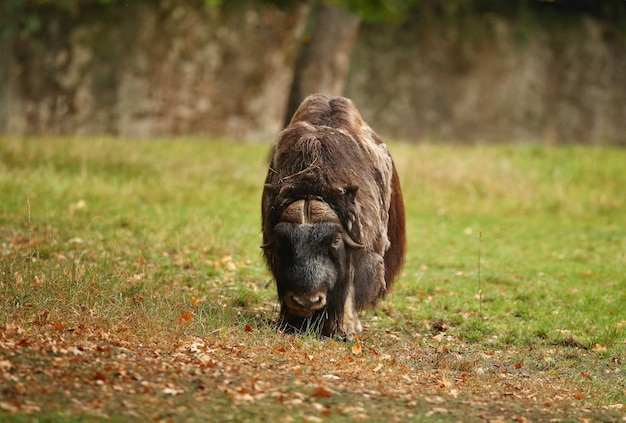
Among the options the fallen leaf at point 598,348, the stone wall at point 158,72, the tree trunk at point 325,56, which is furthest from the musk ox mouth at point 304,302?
the stone wall at point 158,72

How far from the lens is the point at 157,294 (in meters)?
9.33

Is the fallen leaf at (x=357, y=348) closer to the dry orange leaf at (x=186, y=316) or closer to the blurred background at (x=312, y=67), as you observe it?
the dry orange leaf at (x=186, y=316)

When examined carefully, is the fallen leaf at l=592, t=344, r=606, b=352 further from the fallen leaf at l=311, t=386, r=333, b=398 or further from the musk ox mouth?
the fallen leaf at l=311, t=386, r=333, b=398

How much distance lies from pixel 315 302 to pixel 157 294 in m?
1.74

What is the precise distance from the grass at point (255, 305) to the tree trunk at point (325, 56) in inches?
79.3

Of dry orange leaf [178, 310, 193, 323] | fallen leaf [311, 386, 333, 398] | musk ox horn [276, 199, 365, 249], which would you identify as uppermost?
musk ox horn [276, 199, 365, 249]

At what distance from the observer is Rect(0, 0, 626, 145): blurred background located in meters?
23.2

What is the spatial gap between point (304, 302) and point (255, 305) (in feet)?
6.36

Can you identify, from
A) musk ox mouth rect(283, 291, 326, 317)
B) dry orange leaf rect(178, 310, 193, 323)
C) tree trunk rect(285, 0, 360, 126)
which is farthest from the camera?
tree trunk rect(285, 0, 360, 126)

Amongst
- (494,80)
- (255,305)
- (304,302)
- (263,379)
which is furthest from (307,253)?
(494,80)

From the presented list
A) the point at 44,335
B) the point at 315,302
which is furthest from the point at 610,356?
the point at 44,335

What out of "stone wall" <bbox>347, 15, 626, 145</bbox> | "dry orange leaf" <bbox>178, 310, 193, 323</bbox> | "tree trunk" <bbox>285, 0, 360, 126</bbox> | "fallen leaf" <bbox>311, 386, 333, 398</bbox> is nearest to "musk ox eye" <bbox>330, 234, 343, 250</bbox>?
"dry orange leaf" <bbox>178, 310, 193, 323</bbox>

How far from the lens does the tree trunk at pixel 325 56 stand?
64.7 ft

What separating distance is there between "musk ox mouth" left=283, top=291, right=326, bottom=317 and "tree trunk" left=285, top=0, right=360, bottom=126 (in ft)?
37.1
